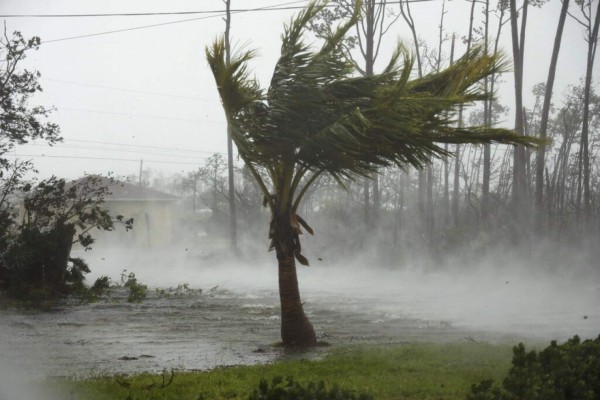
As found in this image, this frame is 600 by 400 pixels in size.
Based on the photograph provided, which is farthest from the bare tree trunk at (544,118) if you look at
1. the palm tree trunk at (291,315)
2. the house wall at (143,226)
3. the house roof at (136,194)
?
the house roof at (136,194)

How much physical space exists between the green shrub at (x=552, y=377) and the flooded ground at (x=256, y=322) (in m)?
4.90

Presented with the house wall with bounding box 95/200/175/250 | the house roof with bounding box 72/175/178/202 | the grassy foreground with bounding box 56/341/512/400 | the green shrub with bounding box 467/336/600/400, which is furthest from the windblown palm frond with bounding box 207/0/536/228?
the house roof with bounding box 72/175/178/202

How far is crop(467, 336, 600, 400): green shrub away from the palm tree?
463cm

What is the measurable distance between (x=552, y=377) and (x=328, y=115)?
230 inches

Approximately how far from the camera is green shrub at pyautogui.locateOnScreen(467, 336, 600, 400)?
6227 millimetres

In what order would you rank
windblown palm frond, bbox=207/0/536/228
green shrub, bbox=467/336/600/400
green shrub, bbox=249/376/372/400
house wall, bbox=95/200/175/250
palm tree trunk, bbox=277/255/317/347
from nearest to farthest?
green shrub, bbox=249/376/372/400
green shrub, bbox=467/336/600/400
windblown palm frond, bbox=207/0/536/228
palm tree trunk, bbox=277/255/317/347
house wall, bbox=95/200/175/250

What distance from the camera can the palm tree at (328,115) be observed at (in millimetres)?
11172

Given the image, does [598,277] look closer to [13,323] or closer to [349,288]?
[349,288]

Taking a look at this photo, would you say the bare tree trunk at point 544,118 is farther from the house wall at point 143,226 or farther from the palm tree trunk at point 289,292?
the house wall at point 143,226

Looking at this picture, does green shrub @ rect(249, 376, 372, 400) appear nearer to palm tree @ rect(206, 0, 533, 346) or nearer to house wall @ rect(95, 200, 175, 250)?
palm tree @ rect(206, 0, 533, 346)

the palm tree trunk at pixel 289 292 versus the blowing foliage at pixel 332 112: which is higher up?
the blowing foliage at pixel 332 112

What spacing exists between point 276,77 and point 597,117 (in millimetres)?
43548

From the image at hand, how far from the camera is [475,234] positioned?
31.0 meters

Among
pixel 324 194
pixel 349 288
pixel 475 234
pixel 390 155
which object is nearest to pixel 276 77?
pixel 390 155
